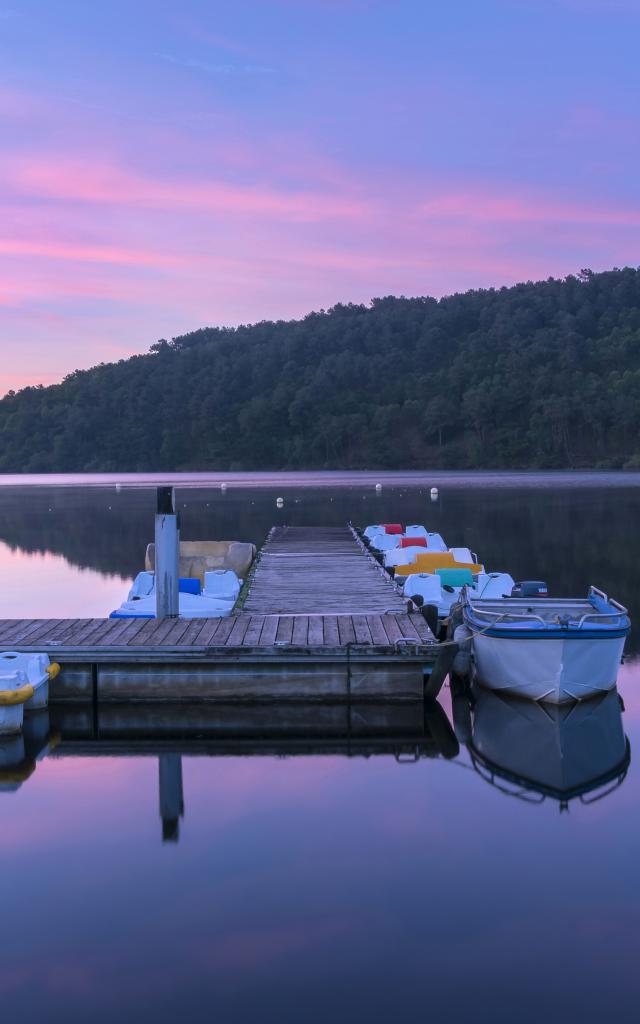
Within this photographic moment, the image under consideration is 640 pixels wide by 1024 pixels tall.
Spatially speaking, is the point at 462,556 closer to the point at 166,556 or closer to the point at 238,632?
the point at 166,556

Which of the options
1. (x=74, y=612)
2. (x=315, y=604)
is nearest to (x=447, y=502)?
(x=74, y=612)

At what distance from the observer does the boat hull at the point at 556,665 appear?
12289 mm

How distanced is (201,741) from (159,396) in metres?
173

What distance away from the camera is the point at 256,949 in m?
7.15

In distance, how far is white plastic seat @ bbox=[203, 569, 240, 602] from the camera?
18.5m

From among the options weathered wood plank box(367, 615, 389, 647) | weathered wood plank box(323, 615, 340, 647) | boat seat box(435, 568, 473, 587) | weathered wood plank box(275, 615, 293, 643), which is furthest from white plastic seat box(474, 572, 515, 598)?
weathered wood plank box(275, 615, 293, 643)

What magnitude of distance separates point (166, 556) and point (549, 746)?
246 inches

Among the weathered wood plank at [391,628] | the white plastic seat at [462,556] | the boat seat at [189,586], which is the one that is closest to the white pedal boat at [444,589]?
the weathered wood plank at [391,628]

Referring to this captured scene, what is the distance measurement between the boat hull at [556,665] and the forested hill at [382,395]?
133m

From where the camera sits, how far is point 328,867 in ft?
28.0

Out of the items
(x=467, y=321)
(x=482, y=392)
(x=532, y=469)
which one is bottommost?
(x=532, y=469)

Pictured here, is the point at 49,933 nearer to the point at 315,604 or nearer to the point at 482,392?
the point at 315,604

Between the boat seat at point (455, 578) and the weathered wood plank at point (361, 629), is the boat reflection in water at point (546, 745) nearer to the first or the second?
the weathered wood plank at point (361, 629)

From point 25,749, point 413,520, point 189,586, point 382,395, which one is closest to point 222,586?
point 189,586
